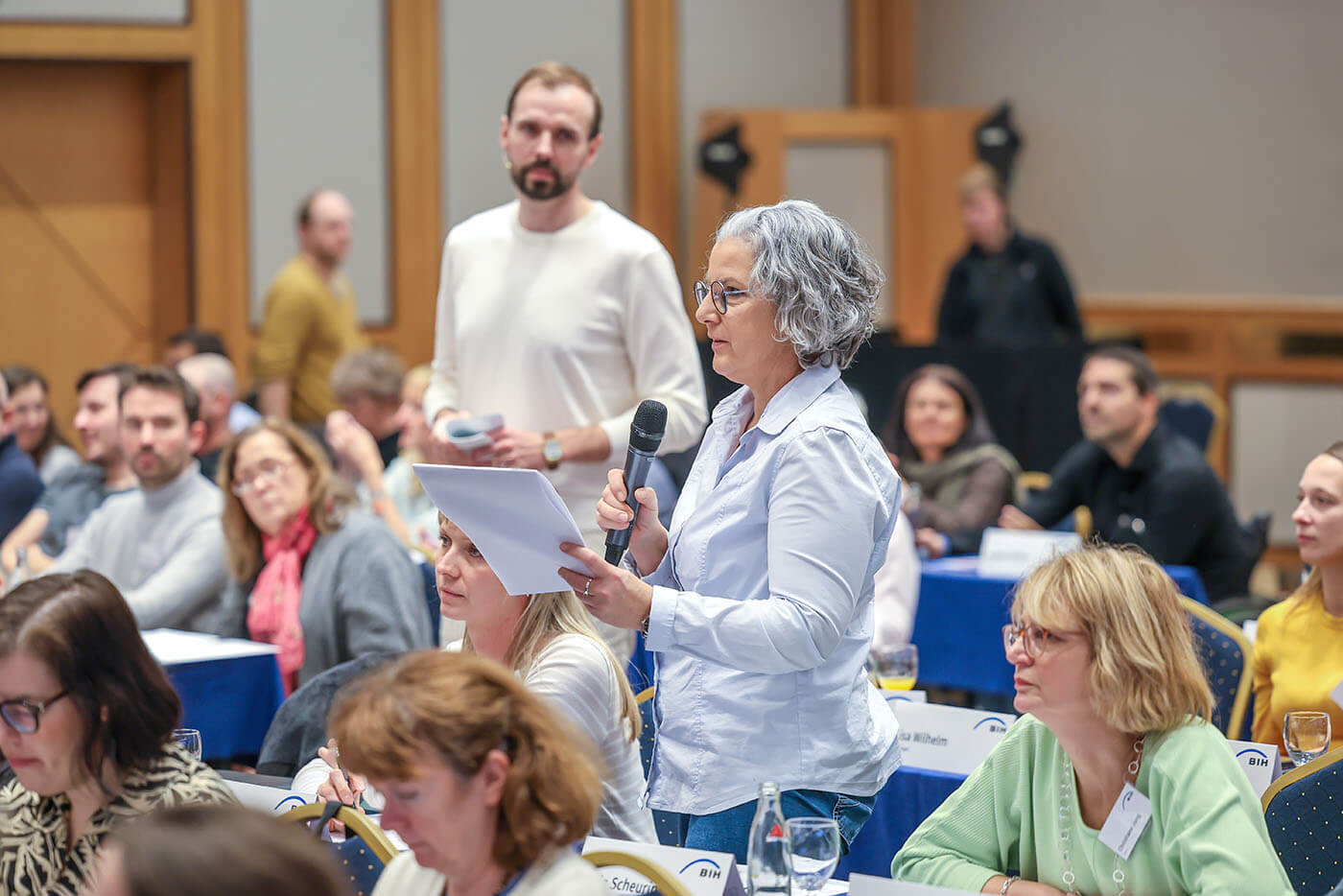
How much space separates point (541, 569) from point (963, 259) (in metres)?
6.44

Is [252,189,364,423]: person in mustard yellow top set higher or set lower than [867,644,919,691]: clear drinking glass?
higher

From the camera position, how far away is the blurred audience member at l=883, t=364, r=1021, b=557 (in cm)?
568

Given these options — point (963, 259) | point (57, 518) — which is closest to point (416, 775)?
point (57, 518)

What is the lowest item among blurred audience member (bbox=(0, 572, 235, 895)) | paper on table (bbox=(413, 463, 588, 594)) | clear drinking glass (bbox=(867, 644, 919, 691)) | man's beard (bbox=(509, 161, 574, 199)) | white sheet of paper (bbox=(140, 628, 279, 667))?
clear drinking glass (bbox=(867, 644, 919, 691))

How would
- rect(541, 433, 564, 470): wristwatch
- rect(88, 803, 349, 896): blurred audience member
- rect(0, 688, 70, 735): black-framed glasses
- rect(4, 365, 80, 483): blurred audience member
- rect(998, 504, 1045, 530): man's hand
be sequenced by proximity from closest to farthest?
rect(88, 803, 349, 896): blurred audience member, rect(0, 688, 70, 735): black-framed glasses, rect(541, 433, 564, 470): wristwatch, rect(998, 504, 1045, 530): man's hand, rect(4, 365, 80, 483): blurred audience member

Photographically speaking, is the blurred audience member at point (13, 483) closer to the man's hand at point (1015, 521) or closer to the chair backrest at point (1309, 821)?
the man's hand at point (1015, 521)

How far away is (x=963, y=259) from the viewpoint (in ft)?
27.1

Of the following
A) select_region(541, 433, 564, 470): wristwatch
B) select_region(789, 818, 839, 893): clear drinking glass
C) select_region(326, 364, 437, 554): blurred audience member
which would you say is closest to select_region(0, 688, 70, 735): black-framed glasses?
select_region(789, 818, 839, 893): clear drinking glass

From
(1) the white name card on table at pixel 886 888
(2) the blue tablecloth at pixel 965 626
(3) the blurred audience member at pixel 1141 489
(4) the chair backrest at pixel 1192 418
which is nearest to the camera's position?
(1) the white name card on table at pixel 886 888

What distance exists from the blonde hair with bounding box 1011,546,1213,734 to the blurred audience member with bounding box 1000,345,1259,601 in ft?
9.47

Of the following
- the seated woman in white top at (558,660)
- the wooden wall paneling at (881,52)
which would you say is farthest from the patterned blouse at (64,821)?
the wooden wall paneling at (881,52)

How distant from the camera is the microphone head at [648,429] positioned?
2.20 metres

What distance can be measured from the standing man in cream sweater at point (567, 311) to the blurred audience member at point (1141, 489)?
210 cm

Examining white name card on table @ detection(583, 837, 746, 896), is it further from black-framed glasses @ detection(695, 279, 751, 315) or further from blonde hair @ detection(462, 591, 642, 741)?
black-framed glasses @ detection(695, 279, 751, 315)
